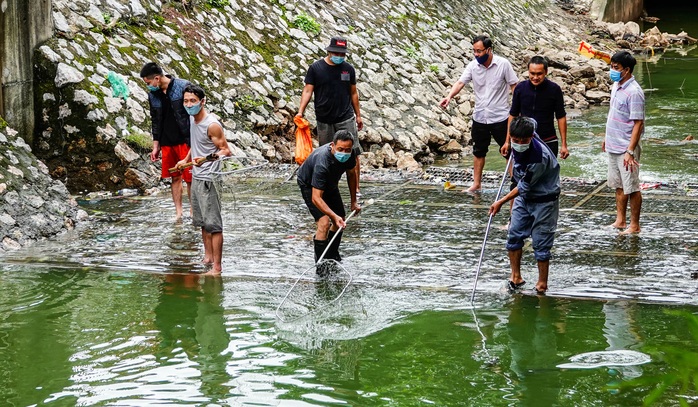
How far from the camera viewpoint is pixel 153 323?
702 cm

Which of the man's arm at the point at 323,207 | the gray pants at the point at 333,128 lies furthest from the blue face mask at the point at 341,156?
the gray pants at the point at 333,128

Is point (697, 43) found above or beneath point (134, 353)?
above

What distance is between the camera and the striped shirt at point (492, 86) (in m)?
10.6

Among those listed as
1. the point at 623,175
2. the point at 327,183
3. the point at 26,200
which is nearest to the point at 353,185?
the point at 327,183

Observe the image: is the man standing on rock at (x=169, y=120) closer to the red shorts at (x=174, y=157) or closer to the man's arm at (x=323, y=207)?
the red shorts at (x=174, y=157)

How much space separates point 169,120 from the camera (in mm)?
9875

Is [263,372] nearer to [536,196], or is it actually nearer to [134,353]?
[134,353]

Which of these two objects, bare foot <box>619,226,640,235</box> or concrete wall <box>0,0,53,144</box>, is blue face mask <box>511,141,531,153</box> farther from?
concrete wall <box>0,0,53,144</box>

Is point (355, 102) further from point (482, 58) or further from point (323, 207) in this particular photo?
point (323, 207)

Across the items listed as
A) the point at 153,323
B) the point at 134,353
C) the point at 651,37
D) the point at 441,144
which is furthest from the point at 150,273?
the point at 651,37

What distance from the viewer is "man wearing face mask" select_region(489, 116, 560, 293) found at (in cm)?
728

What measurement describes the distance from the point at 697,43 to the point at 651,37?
2.14 m

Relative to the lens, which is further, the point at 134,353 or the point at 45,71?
the point at 45,71

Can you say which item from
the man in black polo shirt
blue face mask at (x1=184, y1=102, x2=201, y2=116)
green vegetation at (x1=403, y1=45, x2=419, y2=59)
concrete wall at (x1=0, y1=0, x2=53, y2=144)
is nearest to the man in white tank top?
blue face mask at (x1=184, y1=102, x2=201, y2=116)
